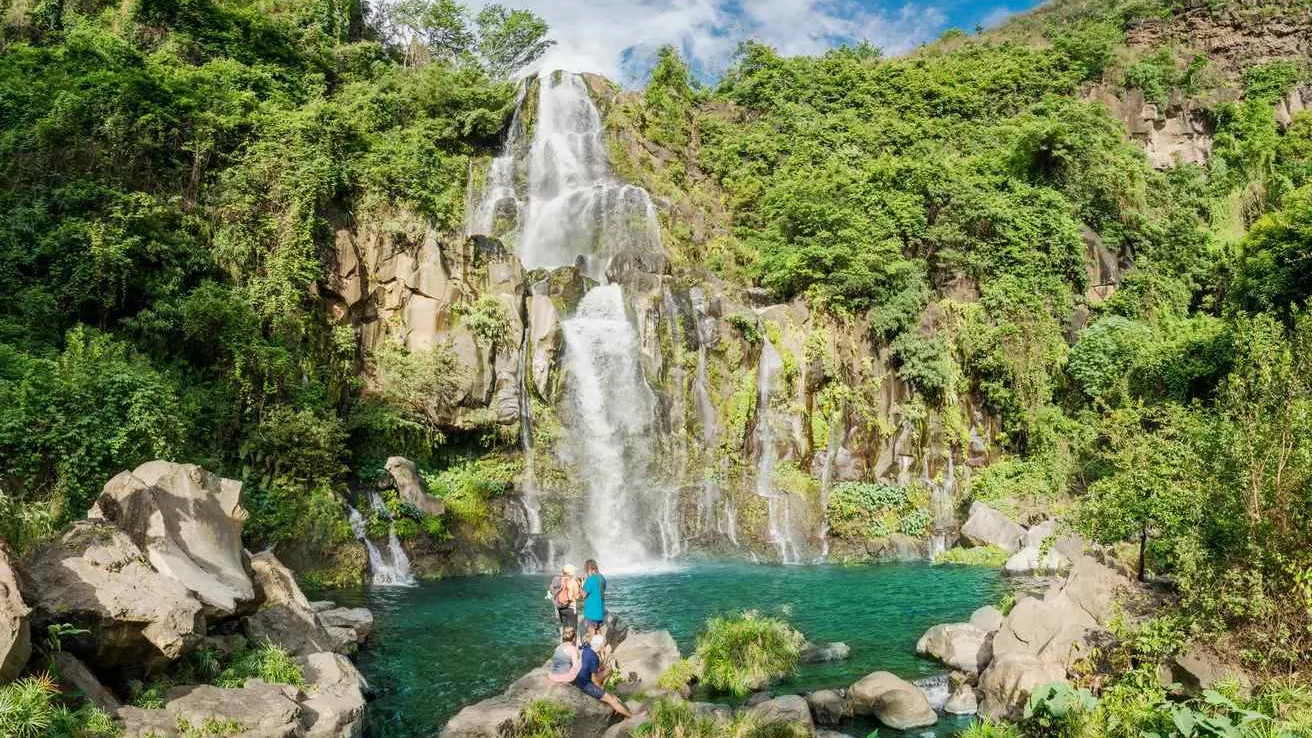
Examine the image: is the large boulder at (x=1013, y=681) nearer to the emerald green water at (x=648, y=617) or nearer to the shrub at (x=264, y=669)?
the emerald green water at (x=648, y=617)

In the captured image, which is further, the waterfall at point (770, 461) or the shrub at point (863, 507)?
the shrub at point (863, 507)

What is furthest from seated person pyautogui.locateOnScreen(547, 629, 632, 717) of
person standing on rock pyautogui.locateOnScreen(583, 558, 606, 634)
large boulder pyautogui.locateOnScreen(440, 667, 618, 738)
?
person standing on rock pyautogui.locateOnScreen(583, 558, 606, 634)

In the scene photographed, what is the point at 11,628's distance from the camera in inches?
263

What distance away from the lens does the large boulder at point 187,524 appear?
9602 mm

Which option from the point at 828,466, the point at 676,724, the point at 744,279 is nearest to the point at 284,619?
the point at 676,724

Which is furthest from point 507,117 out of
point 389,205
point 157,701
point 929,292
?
point 157,701

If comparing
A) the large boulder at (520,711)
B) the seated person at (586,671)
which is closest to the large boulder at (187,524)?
the large boulder at (520,711)

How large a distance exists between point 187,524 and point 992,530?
67.0 ft

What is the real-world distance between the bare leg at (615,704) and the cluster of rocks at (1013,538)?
13.0 m

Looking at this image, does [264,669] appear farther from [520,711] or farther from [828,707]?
[828,707]

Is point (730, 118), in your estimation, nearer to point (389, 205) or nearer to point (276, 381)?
point (389, 205)

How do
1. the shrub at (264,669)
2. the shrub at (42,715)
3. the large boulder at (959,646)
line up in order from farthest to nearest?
the large boulder at (959,646), the shrub at (264,669), the shrub at (42,715)

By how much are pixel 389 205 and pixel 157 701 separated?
62.5 feet

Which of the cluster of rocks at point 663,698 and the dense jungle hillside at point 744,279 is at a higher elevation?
the dense jungle hillside at point 744,279
